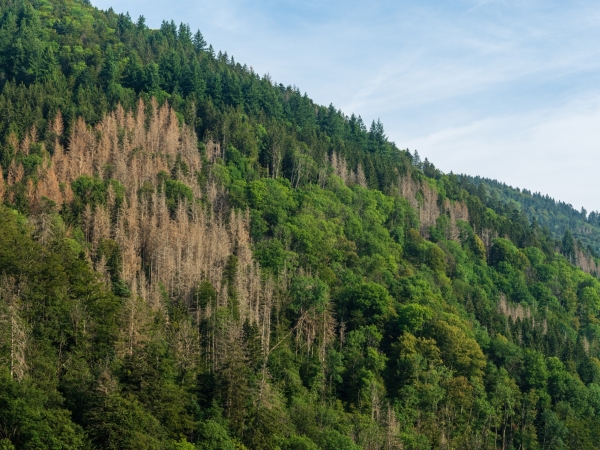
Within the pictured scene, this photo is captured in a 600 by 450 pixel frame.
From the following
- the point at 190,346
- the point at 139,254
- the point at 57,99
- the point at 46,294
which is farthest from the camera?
the point at 57,99

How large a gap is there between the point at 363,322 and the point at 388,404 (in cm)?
1435

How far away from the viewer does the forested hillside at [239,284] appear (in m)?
60.2

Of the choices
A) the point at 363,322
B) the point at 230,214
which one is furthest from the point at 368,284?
the point at 230,214

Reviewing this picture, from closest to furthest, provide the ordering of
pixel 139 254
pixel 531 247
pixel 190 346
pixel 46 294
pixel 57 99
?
1. pixel 46 294
2. pixel 190 346
3. pixel 139 254
4. pixel 57 99
5. pixel 531 247

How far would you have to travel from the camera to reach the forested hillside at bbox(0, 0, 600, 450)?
198ft

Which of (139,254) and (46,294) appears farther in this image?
(139,254)

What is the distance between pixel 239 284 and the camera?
278 feet

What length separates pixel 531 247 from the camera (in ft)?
490

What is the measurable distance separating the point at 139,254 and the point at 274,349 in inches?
837

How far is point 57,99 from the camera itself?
366 ft

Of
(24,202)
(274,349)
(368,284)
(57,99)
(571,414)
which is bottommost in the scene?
(571,414)

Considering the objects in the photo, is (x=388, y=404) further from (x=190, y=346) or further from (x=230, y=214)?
(x=230, y=214)

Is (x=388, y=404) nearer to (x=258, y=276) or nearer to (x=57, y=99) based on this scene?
(x=258, y=276)

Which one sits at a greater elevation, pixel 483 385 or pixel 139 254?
pixel 139 254
